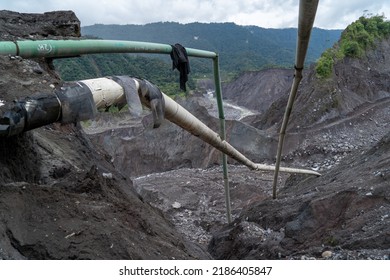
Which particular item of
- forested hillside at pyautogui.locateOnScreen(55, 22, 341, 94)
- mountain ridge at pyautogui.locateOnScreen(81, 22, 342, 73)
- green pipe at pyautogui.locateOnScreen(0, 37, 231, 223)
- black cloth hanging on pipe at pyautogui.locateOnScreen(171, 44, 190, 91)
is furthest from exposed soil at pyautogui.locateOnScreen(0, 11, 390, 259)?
mountain ridge at pyautogui.locateOnScreen(81, 22, 342, 73)

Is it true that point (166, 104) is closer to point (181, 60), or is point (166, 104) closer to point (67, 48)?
point (67, 48)

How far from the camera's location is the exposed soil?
11.5 feet

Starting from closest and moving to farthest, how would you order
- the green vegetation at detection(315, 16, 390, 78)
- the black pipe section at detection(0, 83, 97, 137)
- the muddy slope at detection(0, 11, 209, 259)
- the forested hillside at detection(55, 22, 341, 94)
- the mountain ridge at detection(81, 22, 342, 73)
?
the black pipe section at detection(0, 83, 97, 137)
the muddy slope at detection(0, 11, 209, 259)
the green vegetation at detection(315, 16, 390, 78)
the forested hillside at detection(55, 22, 341, 94)
the mountain ridge at detection(81, 22, 342, 73)

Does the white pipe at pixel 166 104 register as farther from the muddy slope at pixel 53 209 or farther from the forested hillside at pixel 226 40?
the forested hillside at pixel 226 40

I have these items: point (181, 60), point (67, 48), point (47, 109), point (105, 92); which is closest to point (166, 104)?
point (105, 92)

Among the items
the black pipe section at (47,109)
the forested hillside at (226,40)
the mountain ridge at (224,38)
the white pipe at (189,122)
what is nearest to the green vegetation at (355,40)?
the white pipe at (189,122)

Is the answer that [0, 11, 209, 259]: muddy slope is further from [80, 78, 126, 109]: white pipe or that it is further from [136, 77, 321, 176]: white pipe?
[136, 77, 321, 176]: white pipe

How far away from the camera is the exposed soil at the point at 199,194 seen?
352 centimetres

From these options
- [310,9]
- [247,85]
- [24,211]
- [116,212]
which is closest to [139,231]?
[116,212]

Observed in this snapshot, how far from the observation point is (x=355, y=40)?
27312mm

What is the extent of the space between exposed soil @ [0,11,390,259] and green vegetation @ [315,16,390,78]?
49.1 inches

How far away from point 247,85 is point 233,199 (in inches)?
1658

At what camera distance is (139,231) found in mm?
4355

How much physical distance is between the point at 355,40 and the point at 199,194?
18.2 metres
